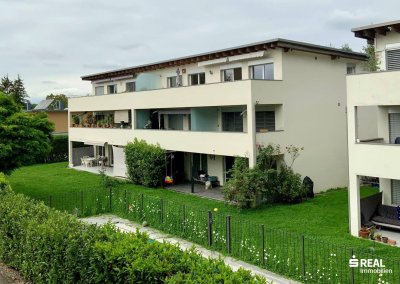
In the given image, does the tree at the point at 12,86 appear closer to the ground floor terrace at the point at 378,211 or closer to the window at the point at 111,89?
the window at the point at 111,89

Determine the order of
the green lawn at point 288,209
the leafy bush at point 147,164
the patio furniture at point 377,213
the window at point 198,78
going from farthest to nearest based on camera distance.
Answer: the window at point 198,78 < the leafy bush at point 147,164 < the patio furniture at point 377,213 < the green lawn at point 288,209

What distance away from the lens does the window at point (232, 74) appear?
25906 mm

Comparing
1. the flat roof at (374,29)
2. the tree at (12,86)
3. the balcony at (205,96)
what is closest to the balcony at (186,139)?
the balcony at (205,96)

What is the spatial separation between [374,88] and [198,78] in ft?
51.5

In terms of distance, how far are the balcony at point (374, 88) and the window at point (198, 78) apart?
1422 centimetres

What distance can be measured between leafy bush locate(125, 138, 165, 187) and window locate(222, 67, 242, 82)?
6.40 metres

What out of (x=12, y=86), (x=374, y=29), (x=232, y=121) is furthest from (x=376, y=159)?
(x=12, y=86)

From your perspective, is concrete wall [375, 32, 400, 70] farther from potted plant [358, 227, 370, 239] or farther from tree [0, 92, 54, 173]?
tree [0, 92, 54, 173]

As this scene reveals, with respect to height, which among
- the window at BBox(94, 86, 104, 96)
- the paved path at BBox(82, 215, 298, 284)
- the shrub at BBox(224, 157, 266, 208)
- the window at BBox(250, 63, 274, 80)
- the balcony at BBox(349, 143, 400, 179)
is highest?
the window at BBox(94, 86, 104, 96)

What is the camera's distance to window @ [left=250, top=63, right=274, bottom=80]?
23.9 meters

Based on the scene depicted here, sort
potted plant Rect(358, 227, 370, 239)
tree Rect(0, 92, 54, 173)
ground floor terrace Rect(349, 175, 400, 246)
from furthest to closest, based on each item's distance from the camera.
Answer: tree Rect(0, 92, 54, 173), ground floor terrace Rect(349, 175, 400, 246), potted plant Rect(358, 227, 370, 239)

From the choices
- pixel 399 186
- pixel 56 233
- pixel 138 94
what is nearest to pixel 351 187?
pixel 399 186

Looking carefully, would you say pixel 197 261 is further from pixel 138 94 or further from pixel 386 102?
pixel 138 94

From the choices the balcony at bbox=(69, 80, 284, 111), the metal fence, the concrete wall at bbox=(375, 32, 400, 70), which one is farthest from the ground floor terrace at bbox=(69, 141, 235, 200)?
the concrete wall at bbox=(375, 32, 400, 70)
